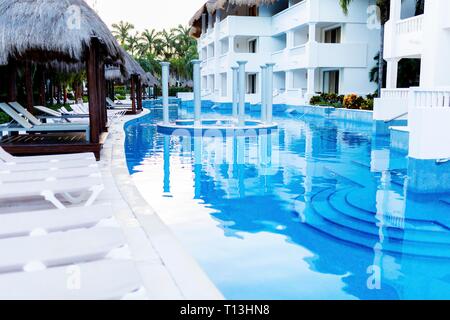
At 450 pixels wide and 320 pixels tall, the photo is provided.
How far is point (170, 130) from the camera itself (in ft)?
57.4

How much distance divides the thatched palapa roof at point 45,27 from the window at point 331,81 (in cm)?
2256

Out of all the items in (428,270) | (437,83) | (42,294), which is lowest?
(428,270)

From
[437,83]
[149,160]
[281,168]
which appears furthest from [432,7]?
[149,160]

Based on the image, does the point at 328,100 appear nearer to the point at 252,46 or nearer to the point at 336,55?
the point at 336,55

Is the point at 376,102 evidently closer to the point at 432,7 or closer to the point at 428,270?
the point at 432,7

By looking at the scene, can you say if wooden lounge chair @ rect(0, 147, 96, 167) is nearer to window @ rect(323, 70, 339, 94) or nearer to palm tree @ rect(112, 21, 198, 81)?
window @ rect(323, 70, 339, 94)

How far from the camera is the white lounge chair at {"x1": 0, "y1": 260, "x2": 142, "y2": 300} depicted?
274 cm

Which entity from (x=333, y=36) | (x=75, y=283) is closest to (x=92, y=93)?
(x=75, y=283)

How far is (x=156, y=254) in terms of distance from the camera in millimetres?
4273

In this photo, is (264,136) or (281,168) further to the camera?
(264,136)

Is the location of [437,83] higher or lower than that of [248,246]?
higher

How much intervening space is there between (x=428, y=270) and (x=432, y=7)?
1285cm

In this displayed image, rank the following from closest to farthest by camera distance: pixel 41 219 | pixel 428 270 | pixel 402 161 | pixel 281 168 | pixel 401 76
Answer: pixel 41 219
pixel 428 270
pixel 281 168
pixel 402 161
pixel 401 76

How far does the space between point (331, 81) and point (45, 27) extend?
23.5 m
